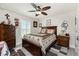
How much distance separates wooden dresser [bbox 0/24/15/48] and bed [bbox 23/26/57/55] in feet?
0.74

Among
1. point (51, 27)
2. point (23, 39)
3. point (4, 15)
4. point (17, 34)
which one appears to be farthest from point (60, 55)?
point (4, 15)

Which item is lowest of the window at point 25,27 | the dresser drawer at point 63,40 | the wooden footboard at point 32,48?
the wooden footboard at point 32,48

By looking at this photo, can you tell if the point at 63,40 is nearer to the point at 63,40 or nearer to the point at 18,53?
the point at 63,40

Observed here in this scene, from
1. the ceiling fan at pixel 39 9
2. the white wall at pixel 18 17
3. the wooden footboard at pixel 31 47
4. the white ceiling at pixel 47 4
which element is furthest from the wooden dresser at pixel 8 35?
the ceiling fan at pixel 39 9

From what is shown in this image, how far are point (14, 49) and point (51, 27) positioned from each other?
0.81 meters

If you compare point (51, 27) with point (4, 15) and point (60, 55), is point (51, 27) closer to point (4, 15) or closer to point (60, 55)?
point (60, 55)

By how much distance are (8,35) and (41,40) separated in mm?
624

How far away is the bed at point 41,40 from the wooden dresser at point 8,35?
8.9 inches

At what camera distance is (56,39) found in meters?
2.00

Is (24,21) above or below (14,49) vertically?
above

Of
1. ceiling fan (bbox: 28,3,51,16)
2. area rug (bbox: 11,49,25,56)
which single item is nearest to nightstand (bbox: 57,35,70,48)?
ceiling fan (bbox: 28,3,51,16)

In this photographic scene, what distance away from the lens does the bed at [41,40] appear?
6.34 ft

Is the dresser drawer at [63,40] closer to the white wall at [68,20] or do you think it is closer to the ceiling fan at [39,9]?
the white wall at [68,20]

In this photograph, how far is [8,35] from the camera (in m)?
1.97
